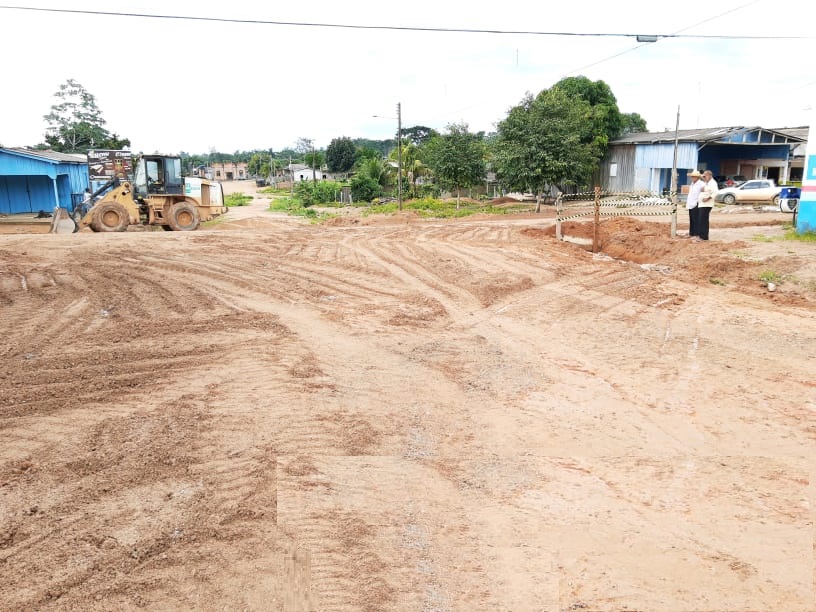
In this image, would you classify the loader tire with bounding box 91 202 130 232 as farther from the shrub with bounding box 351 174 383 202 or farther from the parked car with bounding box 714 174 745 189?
the parked car with bounding box 714 174 745 189

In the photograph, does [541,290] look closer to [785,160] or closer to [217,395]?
[217,395]

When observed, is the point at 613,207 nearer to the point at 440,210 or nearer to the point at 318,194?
the point at 440,210

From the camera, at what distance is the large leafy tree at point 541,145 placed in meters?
32.6

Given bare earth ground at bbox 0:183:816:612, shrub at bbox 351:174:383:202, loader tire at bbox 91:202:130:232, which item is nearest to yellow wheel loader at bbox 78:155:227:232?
loader tire at bbox 91:202:130:232

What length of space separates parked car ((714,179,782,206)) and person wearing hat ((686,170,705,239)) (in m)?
17.9

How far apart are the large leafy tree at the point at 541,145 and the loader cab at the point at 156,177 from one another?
692 inches

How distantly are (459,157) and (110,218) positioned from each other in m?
21.9

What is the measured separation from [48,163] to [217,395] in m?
27.6

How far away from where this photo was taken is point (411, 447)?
572 centimetres

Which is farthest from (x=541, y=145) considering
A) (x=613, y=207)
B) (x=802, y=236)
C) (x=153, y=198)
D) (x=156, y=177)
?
(x=153, y=198)

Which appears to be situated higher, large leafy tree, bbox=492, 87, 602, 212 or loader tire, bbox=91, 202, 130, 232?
large leafy tree, bbox=492, 87, 602, 212

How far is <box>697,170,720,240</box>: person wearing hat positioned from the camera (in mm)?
14430

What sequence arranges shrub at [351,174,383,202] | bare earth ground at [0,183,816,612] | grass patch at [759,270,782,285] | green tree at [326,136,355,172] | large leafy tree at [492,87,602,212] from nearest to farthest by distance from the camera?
bare earth ground at [0,183,816,612], grass patch at [759,270,782,285], large leafy tree at [492,87,602,212], shrub at [351,174,383,202], green tree at [326,136,355,172]

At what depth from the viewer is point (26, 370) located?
7621mm
